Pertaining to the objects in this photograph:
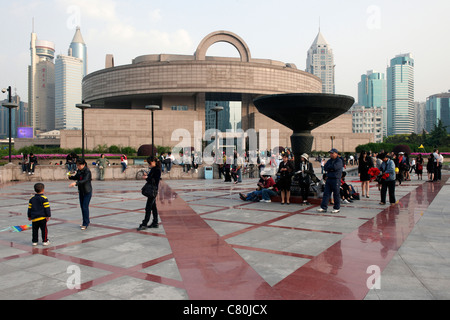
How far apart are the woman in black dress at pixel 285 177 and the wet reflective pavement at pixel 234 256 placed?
1.52 meters

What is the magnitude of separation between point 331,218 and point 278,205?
2.46m

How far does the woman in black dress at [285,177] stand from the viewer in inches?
410

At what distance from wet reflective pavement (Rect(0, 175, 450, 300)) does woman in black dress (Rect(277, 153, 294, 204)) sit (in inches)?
59.9

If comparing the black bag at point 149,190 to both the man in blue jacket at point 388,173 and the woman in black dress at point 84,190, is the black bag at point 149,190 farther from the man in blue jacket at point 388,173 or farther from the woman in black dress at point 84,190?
the man in blue jacket at point 388,173

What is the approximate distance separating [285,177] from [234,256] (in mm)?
5635

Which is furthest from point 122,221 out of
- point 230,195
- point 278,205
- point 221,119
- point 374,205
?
point 221,119

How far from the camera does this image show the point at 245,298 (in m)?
3.79

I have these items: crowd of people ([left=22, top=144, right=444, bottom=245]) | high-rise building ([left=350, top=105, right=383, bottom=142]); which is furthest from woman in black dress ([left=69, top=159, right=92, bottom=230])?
high-rise building ([left=350, top=105, right=383, bottom=142])

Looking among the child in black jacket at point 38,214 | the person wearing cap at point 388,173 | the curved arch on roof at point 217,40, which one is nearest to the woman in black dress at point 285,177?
the person wearing cap at point 388,173

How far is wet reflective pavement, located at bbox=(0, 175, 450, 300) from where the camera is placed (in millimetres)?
4016

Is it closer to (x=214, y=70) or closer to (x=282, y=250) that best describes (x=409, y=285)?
(x=282, y=250)

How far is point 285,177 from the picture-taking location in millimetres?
10641

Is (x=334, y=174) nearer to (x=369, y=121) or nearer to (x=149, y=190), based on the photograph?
(x=149, y=190)

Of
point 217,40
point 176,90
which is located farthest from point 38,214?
point 217,40
